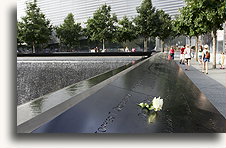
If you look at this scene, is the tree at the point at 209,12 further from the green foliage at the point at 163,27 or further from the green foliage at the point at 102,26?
the green foliage at the point at 102,26

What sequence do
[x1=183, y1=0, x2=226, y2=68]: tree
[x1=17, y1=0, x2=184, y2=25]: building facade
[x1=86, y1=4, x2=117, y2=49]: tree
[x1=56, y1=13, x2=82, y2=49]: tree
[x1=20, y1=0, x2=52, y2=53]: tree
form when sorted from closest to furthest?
[x1=183, y1=0, x2=226, y2=68]: tree
[x1=86, y1=4, x2=117, y2=49]: tree
[x1=20, y1=0, x2=52, y2=53]: tree
[x1=56, y1=13, x2=82, y2=49]: tree
[x1=17, y1=0, x2=184, y2=25]: building facade

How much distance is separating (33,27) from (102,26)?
462 inches

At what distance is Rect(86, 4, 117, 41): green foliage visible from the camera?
39344 mm

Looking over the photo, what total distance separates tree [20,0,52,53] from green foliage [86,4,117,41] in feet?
27.0

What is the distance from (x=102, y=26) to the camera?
3962cm

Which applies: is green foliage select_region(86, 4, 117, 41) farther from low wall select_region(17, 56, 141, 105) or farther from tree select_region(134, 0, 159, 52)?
low wall select_region(17, 56, 141, 105)

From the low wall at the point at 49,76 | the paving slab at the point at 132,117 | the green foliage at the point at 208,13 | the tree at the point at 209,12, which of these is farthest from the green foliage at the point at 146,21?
the paving slab at the point at 132,117

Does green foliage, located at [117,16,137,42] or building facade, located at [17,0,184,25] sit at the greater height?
building facade, located at [17,0,184,25]

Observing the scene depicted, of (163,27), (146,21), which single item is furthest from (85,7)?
(163,27)

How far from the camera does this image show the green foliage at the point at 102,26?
39344 millimetres

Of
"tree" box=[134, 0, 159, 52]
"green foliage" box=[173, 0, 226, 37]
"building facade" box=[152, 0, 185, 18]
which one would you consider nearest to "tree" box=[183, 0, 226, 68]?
"green foliage" box=[173, 0, 226, 37]

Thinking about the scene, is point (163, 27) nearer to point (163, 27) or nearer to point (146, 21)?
point (163, 27)

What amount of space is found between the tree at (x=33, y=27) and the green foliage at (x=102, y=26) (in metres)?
8.23

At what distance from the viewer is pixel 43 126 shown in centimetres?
189
